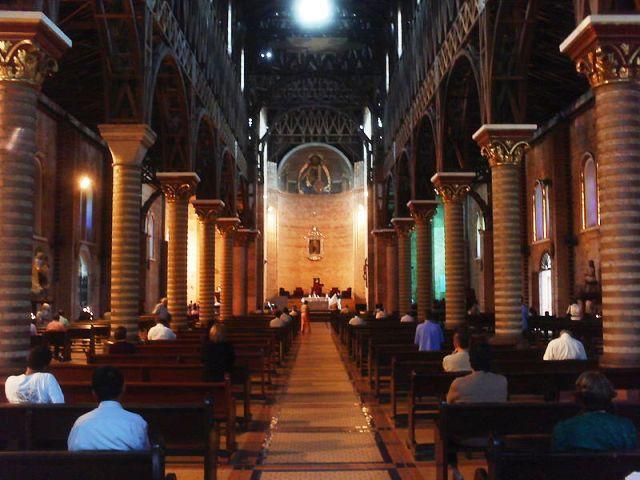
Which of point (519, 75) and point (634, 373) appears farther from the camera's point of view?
point (519, 75)

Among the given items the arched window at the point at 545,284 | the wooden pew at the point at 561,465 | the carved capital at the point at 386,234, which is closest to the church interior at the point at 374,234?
the wooden pew at the point at 561,465

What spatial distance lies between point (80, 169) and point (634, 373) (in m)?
27.5

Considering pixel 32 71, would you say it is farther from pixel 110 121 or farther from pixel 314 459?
pixel 314 459

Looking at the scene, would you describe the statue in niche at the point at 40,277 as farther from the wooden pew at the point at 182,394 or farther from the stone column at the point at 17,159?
the wooden pew at the point at 182,394

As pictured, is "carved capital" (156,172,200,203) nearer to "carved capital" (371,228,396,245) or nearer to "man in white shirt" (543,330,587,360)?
"man in white shirt" (543,330,587,360)

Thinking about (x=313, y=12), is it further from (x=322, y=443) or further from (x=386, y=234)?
(x=322, y=443)

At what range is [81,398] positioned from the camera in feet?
31.5

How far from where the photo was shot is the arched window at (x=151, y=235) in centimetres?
4338

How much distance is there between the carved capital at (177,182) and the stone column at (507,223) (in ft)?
35.1

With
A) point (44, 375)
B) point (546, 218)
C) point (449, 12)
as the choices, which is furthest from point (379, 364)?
point (546, 218)

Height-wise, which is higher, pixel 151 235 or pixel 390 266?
pixel 151 235

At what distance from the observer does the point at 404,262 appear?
3778cm

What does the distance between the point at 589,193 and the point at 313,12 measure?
82.0ft

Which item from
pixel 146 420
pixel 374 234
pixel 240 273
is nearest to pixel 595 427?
pixel 146 420
